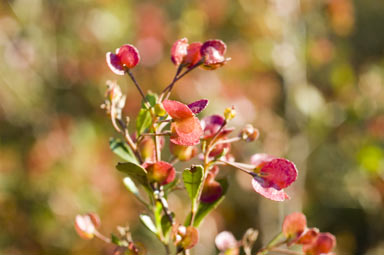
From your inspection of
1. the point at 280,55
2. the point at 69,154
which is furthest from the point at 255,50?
the point at 69,154

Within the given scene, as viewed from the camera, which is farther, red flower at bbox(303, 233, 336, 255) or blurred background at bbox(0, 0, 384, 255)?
blurred background at bbox(0, 0, 384, 255)

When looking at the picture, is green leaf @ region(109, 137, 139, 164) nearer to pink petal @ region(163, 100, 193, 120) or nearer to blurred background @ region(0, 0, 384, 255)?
pink petal @ region(163, 100, 193, 120)

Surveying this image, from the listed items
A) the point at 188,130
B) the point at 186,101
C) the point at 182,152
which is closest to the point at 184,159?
the point at 182,152

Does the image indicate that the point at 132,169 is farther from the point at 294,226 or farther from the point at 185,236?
the point at 294,226

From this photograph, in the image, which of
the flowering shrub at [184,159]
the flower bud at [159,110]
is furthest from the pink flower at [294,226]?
the flower bud at [159,110]

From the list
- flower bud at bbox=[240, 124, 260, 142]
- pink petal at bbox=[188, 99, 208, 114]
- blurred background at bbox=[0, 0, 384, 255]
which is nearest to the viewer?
pink petal at bbox=[188, 99, 208, 114]

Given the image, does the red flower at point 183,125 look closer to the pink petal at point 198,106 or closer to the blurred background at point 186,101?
the pink petal at point 198,106

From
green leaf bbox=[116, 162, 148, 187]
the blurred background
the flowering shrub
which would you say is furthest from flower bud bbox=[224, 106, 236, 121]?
the blurred background
